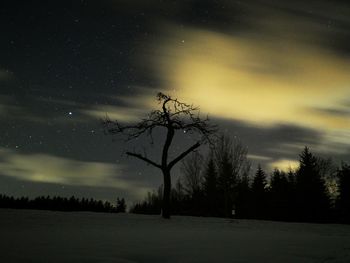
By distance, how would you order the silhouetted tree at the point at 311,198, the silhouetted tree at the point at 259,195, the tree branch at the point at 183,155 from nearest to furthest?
the tree branch at the point at 183,155 < the silhouetted tree at the point at 311,198 < the silhouetted tree at the point at 259,195

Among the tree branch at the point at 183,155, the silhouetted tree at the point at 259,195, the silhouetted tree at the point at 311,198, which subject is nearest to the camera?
the tree branch at the point at 183,155

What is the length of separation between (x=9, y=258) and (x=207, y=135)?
19.4 m

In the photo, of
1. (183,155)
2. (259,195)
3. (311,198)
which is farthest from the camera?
(259,195)

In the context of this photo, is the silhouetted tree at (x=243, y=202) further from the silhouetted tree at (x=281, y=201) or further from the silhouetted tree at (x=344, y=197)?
the silhouetted tree at (x=344, y=197)

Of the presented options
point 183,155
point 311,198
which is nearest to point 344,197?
point 311,198

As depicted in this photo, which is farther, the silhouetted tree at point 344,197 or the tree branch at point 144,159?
the silhouetted tree at point 344,197

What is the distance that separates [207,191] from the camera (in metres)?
60.8

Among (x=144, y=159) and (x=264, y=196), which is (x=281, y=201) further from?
(x=144, y=159)

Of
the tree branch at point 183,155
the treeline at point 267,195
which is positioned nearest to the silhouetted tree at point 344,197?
the treeline at point 267,195

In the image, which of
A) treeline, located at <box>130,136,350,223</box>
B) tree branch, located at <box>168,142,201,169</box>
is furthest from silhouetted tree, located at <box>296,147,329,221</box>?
tree branch, located at <box>168,142,201,169</box>

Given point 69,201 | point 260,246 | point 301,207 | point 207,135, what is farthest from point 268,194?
point 260,246

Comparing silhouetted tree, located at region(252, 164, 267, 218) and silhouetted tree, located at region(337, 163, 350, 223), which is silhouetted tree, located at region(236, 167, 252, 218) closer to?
silhouetted tree, located at region(252, 164, 267, 218)

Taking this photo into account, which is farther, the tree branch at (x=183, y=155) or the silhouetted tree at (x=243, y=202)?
the silhouetted tree at (x=243, y=202)

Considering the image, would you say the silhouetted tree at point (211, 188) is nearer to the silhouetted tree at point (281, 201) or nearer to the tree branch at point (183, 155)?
the silhouetted tree at point (281, 201)
